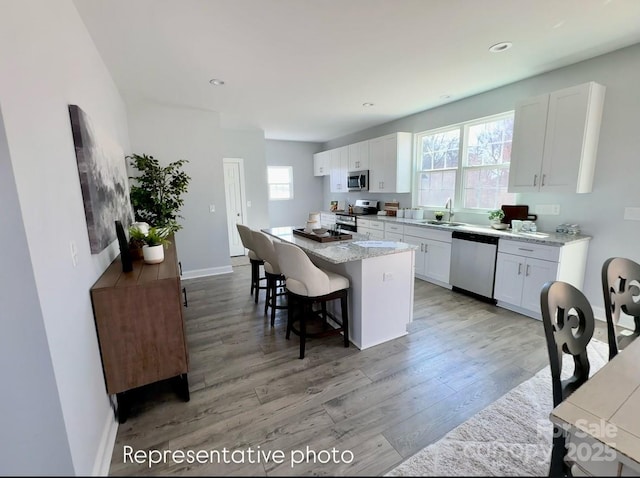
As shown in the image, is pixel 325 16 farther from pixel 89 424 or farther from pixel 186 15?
pixel 89 424

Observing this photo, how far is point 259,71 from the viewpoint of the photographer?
9.78ft

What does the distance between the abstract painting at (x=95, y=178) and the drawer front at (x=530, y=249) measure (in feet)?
12.2

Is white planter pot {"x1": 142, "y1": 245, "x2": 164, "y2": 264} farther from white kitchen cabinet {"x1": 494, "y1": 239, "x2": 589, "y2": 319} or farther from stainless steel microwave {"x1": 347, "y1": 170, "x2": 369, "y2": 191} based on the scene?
stainless steel microwave {"x1": 347, "y1": 170, "x2": 369, "y2": 191}

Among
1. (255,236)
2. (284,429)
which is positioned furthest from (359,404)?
(255,236)

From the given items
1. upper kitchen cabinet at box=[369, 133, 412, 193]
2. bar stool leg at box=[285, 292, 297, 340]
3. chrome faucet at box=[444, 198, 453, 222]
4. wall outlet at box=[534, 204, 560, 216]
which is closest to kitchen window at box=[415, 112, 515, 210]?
chrome faucet at box=[444, 198, 453, 222]

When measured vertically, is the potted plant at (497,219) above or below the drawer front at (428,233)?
above

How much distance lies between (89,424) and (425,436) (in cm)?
155

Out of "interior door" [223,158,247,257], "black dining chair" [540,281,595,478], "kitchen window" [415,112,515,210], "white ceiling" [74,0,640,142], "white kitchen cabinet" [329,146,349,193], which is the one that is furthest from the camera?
"white kitchen cabinet" [329,146,349,193]

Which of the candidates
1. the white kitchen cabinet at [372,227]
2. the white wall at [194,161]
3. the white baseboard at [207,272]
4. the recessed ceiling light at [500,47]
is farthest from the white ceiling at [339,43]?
the white baseboard at [207,272]

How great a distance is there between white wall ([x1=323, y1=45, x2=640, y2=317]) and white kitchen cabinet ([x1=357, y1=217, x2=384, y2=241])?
7.30 ft

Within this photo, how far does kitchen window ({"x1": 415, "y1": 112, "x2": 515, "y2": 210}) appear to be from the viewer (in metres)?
3.79

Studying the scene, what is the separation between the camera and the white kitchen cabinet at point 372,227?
5016 millimetres

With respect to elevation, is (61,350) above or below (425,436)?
above

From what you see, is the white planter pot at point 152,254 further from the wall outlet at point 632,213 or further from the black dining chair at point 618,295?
the wall outlet at point 632,213
